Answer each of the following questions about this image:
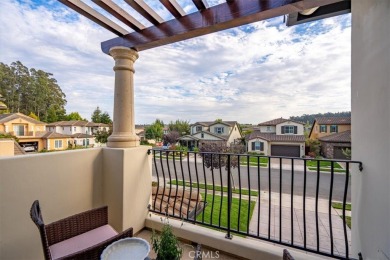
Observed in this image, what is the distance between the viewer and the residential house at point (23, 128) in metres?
4.08

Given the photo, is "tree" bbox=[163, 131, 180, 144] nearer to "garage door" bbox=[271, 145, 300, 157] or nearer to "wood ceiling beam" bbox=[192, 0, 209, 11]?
"garage door" bbox=[271, 145, 300, 157]

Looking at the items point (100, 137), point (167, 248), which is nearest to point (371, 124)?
point (167, 248)

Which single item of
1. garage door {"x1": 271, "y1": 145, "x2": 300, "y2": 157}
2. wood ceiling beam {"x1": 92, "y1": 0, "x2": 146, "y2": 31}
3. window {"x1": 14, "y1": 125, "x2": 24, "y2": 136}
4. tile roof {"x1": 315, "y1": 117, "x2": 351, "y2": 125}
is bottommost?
garage door {"x1": 271, "y1": 145, "x2": 300, "y2": 157}

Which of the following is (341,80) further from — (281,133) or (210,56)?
(281,133)

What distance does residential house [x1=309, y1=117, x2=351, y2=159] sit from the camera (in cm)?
735

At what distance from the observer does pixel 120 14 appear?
1.68 meters

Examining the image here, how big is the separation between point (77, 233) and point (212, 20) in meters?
2.21

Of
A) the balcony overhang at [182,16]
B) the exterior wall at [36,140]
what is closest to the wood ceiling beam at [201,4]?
the balcony overhang at [182,16]

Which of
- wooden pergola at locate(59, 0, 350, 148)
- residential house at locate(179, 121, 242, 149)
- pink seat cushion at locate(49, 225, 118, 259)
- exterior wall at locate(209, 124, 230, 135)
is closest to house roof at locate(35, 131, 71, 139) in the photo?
wooden pergola at locate(59, 0, 350, 148)

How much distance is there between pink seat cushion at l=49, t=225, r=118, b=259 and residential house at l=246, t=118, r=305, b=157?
1488 cm

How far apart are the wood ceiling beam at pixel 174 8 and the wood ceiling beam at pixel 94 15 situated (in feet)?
2.36

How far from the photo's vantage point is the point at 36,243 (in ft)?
4.86

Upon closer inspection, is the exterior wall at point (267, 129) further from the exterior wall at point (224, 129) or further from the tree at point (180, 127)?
the tree at point (180, 127)

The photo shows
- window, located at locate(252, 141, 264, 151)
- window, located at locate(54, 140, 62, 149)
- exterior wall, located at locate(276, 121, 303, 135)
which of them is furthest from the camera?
window, located at locate(252, 141, 264, 151)
